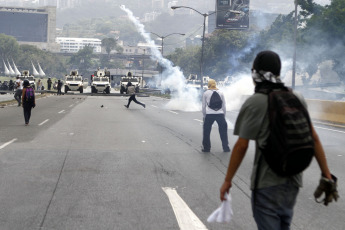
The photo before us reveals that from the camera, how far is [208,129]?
537 inches

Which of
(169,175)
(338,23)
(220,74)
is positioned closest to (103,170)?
(169,175)

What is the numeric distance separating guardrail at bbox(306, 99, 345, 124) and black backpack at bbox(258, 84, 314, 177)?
21.8 m

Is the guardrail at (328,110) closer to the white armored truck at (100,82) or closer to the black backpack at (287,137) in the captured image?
the black backpack at (287,137)

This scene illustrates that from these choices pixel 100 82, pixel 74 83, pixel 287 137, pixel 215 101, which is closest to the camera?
pixel 287 137

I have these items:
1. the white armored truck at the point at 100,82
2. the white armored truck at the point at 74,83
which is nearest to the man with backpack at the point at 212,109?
the white armored truck at the point at 100,82

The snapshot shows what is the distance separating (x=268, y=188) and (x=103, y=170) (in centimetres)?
687

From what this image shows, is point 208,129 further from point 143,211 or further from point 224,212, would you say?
point 224,212

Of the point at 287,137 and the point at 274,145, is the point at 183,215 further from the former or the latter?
the point at 287,137

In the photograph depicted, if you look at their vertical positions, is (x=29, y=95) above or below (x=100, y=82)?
above

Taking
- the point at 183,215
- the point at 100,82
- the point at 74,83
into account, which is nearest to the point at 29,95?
the point at 183,215

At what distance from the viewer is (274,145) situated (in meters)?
4.12

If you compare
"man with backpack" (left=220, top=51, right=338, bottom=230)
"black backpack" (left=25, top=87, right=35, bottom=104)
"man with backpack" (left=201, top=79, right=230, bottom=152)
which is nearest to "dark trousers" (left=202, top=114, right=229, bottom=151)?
"man with backpack" (left=201, top=79, right=230, bottom=152)

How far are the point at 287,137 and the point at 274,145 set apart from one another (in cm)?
12

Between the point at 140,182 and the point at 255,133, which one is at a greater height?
the point at 255,133
